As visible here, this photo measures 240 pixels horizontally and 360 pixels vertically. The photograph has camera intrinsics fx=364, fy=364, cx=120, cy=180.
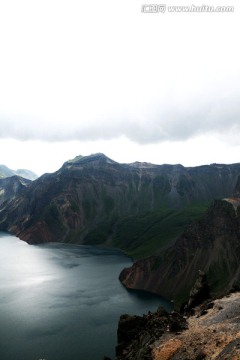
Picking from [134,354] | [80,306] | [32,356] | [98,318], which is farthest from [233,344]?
[80,306]

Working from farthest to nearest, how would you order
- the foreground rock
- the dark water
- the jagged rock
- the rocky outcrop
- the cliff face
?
the cliff face < the dark water < the jagged rock < the rocky outcrop < the foreground rock

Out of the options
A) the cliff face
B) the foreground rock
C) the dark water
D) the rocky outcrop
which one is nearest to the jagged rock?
the foreground rock

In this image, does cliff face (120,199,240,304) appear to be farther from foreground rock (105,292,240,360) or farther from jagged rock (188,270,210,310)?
foreground rock (105,292,240,360)

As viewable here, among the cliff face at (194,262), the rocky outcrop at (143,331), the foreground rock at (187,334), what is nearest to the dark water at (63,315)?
the cliff face at (194,262)

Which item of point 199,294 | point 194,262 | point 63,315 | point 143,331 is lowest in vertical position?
point 63,315

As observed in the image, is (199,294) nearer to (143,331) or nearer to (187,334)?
(143,331)

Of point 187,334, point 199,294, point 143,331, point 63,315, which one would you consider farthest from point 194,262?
point 187,334

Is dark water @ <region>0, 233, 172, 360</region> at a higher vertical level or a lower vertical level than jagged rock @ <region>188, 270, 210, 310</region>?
lower

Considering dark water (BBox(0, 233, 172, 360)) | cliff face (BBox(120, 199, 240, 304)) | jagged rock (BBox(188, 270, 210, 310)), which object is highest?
jagged rock (BBox(188, 270, 210, 310))

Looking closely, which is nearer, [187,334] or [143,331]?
[187,334]
